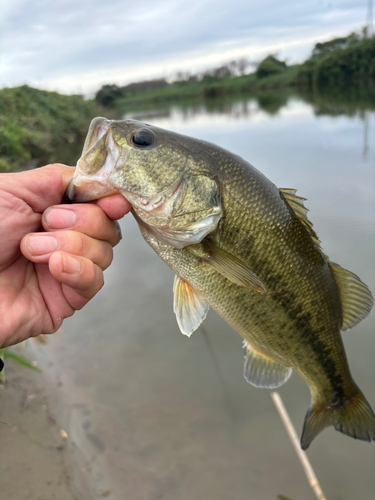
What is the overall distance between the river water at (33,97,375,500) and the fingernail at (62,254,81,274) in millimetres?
1905

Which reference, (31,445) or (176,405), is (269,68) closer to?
(176,405)

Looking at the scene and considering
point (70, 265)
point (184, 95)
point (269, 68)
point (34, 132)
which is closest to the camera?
point (70, 265)

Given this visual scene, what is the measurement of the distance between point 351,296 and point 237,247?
2.39ft

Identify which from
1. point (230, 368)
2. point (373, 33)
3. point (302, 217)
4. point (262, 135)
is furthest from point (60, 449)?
point (373, 33)

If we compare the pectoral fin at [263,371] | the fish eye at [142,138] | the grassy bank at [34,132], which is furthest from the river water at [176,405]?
the grassy bank at [34,132]

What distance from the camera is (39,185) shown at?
5.23 feet

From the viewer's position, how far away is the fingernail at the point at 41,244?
1.40 metres

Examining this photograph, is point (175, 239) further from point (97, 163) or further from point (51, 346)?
point (51, 346)

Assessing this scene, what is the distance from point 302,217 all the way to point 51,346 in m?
3.62

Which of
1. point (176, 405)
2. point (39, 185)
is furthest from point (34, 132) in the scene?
point (39, 185)

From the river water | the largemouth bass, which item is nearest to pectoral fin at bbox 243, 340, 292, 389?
the largemouth bass

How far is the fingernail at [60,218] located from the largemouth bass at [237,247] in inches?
3.4

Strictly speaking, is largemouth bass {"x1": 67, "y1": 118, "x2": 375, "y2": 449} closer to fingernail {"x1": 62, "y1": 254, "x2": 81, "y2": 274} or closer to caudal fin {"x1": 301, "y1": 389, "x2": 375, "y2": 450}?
caudal fin {"x1": 301, "y1": 389, "x2": 375, "y2": 450}

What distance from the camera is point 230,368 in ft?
12.0
